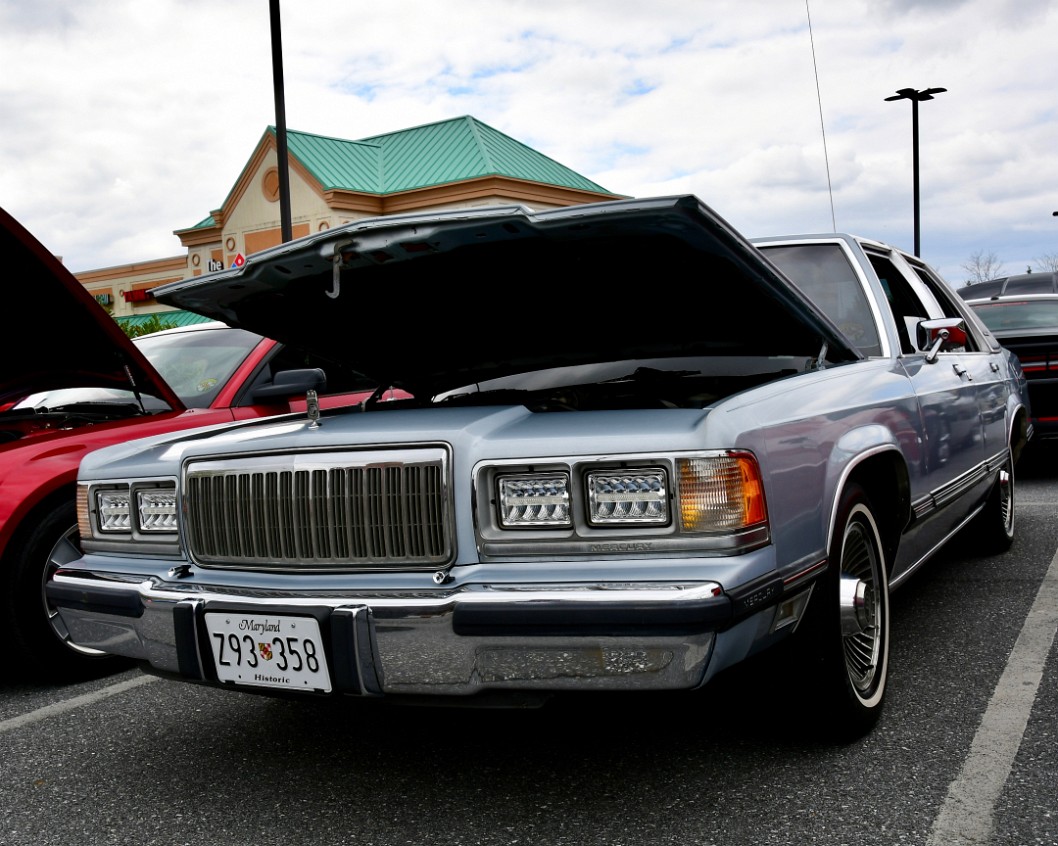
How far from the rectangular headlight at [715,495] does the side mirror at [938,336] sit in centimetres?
196

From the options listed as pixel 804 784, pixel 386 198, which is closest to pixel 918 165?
pixel 386 198

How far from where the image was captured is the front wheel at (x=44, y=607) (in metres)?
4.06

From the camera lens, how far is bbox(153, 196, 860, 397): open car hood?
2879 mm

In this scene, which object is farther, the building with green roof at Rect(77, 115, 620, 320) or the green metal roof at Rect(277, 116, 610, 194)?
the green metal roof at Rect(277, 116, 610, 194)

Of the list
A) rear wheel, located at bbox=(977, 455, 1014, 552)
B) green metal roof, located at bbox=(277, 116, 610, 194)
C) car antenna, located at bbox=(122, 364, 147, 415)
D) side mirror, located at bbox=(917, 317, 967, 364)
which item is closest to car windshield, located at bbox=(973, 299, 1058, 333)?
rear wheel, located at bbox=(977, 455, 1014, 552)

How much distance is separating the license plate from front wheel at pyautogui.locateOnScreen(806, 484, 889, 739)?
1.25 meters

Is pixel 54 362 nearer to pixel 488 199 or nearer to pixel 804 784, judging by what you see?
pixel 804 784

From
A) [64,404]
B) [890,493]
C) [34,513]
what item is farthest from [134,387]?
[890,493]

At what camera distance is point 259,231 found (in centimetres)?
2922

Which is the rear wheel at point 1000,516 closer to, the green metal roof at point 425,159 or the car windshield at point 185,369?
the car windshield at point 185,369

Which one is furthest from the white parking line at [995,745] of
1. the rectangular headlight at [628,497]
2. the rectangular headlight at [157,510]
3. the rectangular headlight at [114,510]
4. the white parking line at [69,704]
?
the white parking line at [69,704]

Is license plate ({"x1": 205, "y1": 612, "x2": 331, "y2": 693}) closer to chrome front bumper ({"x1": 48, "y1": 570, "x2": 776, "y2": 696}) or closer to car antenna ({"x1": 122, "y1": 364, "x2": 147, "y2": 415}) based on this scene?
chrome front bumper ({"x1": 48, "y1": 570, "x2": 776, "y2": 696})

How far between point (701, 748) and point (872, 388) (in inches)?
49.4

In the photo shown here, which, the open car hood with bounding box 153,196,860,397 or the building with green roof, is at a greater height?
the building with green roof
